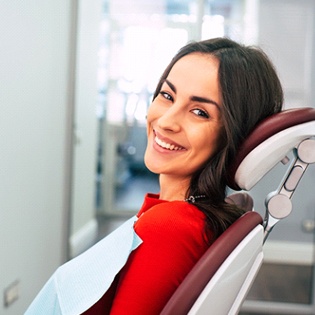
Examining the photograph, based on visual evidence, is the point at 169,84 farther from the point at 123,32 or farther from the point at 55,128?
the point at 123,32

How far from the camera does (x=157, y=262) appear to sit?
88 centimetres

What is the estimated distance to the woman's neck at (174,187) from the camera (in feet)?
3.60

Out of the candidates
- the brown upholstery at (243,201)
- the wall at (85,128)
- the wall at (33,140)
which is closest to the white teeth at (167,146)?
the brown upholstery at (243,201)

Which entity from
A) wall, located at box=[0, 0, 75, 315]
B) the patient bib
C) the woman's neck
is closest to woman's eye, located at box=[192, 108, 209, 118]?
the woman's neck

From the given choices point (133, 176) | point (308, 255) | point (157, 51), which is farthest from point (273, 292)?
point (157, 51)

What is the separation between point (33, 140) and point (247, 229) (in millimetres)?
1634

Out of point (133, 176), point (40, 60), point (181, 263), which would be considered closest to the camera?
point (181, 263)

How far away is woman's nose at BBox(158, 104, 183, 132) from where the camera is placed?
1.02 metres

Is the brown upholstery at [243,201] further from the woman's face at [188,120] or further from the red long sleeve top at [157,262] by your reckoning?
the red long sleeve top at [157,262]

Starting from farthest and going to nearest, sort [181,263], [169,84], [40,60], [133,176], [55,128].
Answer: [133,176]
[55,128]
[40,60]
[169,84]
[181,263]

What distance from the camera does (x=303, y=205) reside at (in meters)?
3.02

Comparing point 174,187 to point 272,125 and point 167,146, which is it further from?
point 272,125

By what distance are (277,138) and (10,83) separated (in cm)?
139

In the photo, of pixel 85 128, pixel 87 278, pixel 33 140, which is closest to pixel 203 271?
pixel 87 278
